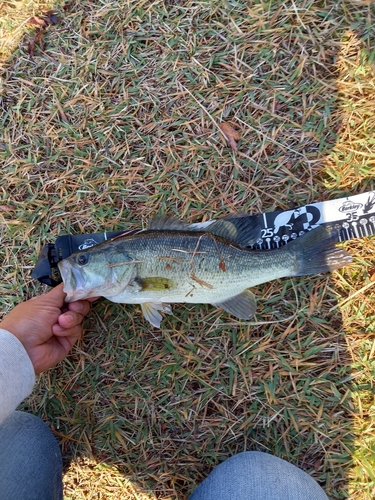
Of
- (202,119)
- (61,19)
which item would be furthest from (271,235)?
(61,19)

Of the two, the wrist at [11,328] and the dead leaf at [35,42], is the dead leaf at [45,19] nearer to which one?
the dead leaf at [35,42]

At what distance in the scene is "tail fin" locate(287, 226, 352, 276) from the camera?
2.83 metres

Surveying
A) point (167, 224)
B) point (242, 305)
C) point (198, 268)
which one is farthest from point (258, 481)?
point (167, 224)

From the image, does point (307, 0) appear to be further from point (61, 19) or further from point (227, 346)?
point (227, 346)

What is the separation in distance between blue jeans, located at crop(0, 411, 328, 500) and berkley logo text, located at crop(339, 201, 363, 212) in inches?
76.8

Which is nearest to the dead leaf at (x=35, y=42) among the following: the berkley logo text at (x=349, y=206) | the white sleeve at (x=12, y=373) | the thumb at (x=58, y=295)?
the thumb at (x=58, y=295)

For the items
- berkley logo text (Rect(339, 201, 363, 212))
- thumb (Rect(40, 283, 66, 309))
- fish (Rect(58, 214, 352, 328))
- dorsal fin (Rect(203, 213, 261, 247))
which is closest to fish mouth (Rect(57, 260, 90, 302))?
fish (Rect(58, 214, 352, 328))

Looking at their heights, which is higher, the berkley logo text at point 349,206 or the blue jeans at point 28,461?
the berkley logo text at point 349,206

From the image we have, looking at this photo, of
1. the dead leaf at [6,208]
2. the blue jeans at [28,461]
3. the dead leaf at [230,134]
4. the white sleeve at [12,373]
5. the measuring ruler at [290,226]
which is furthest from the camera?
the dead leaf at [6,208]

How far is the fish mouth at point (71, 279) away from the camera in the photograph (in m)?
2.81

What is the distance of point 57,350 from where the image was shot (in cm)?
306

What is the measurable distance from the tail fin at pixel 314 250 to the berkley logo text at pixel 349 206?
0.92ft

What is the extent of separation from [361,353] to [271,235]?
1147mm

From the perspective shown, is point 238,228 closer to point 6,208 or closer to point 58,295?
point 58,295
